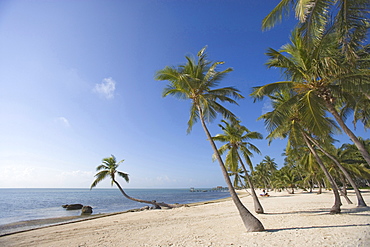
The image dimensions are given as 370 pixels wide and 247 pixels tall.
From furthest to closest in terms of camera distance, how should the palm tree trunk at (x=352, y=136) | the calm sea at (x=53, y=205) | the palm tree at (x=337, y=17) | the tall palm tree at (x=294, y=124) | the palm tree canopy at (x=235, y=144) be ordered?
the calm sea at (x=53, y=205), the palm tree canopy at (x=235, y=144), the tall palm tree at (x=294, y=124), the palm tree trunk at (x=352, y=136), the palm tree at (x=337, y=17)

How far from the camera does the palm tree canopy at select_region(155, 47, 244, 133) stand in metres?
9.25

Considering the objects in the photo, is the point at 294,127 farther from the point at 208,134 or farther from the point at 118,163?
the point at 118,163

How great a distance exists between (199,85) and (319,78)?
5.08 m

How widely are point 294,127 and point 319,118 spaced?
4.25m

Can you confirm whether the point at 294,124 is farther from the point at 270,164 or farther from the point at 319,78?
the point at 270,164

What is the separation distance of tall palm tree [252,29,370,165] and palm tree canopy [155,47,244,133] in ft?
6.35

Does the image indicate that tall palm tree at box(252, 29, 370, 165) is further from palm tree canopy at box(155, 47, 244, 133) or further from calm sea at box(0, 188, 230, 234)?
calm sea at box(0, 188, 230, 234)

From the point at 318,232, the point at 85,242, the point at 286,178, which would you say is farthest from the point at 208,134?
the point at 286,178

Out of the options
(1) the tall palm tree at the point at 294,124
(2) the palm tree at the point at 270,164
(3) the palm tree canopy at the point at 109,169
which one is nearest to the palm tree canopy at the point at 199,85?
(1) the tall palm tree at the point at 294,124

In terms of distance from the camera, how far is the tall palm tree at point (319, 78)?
20.5 feet

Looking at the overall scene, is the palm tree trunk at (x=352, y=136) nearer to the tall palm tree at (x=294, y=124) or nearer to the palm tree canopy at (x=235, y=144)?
the tall palm tree at (x=294, y=124)

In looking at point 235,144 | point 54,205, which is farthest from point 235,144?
point 54,205

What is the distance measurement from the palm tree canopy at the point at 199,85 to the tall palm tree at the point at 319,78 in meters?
1.94

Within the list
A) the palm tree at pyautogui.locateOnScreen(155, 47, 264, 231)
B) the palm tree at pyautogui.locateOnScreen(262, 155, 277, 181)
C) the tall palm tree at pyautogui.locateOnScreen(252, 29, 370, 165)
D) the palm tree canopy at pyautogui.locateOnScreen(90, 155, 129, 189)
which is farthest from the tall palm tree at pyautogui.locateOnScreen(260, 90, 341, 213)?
the palm tree at pyautogui.locateOnScreen(262, 155, 277, 181)
